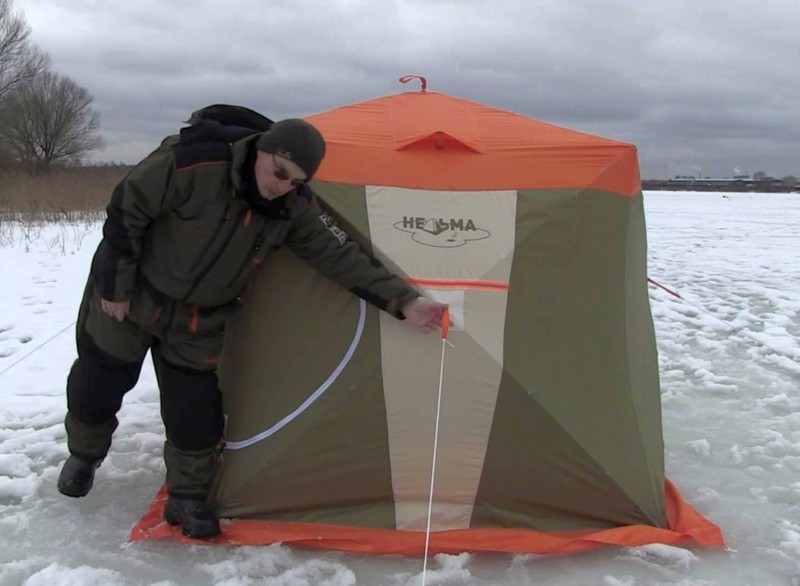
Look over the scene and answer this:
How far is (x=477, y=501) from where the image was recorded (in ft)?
8.88

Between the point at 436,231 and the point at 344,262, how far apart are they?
14.7 inches

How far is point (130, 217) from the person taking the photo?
237 cm

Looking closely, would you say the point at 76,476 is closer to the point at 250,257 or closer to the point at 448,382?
the point at 250,257

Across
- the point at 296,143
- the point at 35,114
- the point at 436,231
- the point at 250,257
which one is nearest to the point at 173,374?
the point at 250,257

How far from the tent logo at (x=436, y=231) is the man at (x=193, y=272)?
0.61 feet

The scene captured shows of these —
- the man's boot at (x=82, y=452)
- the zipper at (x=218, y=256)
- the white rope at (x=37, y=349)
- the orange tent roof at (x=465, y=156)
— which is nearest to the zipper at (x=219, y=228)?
the zipper at (x=218, y=256)

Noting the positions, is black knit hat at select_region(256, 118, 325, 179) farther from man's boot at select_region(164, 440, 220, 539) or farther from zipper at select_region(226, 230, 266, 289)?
man's boot at select_region(164, 440, 220, 539)

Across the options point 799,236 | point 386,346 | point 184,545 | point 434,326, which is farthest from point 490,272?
point 799,236

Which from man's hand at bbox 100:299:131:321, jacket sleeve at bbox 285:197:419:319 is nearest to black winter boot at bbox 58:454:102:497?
man's hand at bbox 100:299:131:321

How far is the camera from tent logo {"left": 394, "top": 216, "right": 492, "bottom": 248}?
2688 mm

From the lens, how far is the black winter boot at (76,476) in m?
2.80

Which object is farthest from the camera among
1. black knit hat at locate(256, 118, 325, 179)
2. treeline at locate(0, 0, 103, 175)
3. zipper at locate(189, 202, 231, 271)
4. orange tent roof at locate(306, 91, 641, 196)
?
treeline at locate(0, 0, 103, 175)

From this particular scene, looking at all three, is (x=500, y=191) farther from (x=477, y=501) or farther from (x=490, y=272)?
(x=477, y=501)

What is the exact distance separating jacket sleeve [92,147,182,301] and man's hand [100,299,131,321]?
0.07 feet
